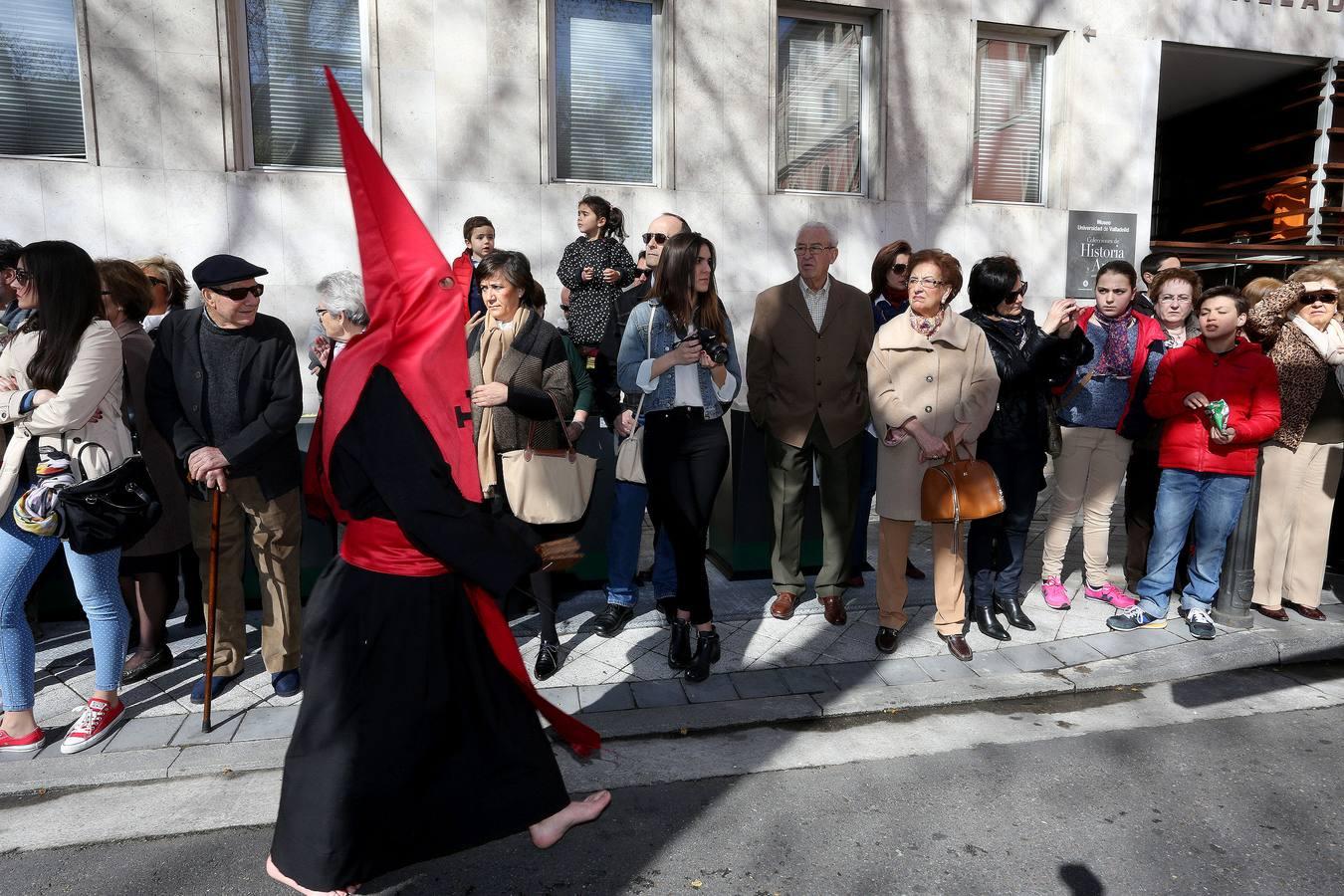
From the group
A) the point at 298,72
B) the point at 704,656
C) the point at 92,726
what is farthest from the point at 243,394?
the point at 298,72

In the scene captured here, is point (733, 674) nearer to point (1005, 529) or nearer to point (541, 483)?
point (541, 483)

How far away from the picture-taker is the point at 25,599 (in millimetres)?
3920

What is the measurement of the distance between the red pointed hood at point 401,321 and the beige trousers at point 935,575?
2932mm

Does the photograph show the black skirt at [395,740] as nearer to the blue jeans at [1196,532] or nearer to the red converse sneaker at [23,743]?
the red converse sneaker at [23,743]

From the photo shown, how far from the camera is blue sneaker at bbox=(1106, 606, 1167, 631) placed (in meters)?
5.29

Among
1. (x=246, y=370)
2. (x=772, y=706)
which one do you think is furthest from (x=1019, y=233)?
(x=246, y=370)

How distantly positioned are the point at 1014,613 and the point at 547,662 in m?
2.64

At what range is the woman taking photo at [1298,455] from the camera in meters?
5.36

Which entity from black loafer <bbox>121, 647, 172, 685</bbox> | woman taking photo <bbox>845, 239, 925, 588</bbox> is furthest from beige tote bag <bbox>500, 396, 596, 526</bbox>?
woman taking photo <bbox>845, 239, 925, 588</bbox>

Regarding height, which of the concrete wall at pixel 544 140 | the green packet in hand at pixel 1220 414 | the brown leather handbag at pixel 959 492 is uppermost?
the concrete wall at pixel 544 140

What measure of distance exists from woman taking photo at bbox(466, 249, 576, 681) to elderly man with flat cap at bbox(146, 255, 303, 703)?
0.84 meters

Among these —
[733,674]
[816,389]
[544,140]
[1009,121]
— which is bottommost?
[733,674]

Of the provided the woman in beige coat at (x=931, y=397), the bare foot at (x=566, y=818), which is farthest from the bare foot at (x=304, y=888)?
the woman in beige coat at (x=931, y=397)

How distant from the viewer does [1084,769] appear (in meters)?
3.75
